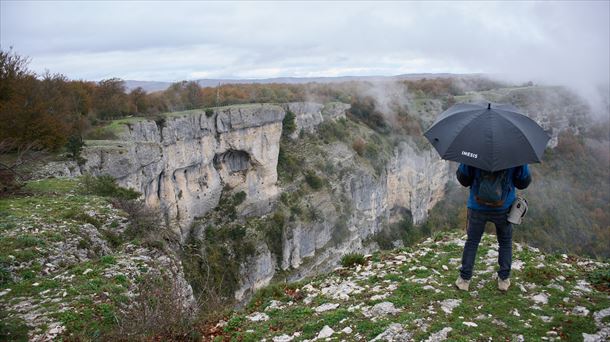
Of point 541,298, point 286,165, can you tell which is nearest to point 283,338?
point 541,298

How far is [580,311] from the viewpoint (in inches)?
206

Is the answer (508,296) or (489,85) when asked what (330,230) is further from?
(489,85)

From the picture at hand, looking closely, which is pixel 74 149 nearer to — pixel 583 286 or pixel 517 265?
pixel 517 265

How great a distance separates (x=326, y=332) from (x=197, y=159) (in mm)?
35953

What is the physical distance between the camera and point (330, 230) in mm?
50906

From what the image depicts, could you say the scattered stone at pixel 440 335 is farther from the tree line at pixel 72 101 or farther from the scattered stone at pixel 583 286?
the tree line at pixel 72 101

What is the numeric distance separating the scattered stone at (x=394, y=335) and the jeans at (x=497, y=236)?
1.55m

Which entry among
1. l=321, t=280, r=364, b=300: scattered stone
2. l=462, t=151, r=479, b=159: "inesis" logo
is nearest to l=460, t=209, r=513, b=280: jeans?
l=462, t=151, r=479, b=159: "inesis" logo

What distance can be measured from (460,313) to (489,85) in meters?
134

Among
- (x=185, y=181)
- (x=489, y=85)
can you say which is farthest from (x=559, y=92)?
(x=185, y=181)

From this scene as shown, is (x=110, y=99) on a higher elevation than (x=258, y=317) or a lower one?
higher

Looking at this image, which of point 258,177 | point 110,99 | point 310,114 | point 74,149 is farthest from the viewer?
point 310,114

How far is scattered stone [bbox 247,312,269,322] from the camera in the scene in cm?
585

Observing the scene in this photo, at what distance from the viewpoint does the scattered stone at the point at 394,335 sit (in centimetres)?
477
